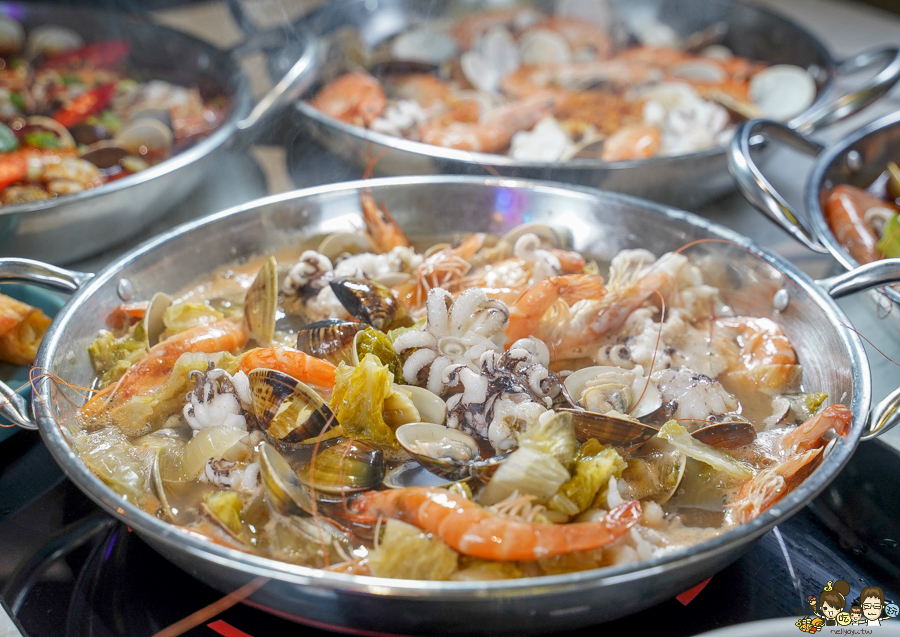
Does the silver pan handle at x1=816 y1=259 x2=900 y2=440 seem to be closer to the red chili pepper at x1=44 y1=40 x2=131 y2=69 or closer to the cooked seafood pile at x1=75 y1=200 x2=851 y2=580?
the cooked seafood pile at x1=75 y1=200 x2=851 y2=580

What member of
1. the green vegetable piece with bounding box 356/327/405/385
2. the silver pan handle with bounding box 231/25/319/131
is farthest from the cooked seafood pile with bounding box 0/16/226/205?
the green vegetable piece with bounding box 356/327/405/385

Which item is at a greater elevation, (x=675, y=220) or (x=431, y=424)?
(x=675, y=220)

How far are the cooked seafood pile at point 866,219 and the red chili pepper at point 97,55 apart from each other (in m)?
3.61

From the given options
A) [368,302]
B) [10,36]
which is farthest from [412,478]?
[10,36]

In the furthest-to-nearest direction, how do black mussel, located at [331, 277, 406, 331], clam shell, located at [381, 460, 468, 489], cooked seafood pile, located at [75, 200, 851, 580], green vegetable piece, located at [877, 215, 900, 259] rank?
green vegetable piece, located at [877, 215, 900, 259] < black mussel, located at [331, 277, 406, 331] < clam shell, located at [381, 460, 468, 489] < cooked seafood pile, located at [75, 200, 851, 580]

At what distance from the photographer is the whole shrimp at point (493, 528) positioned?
3.96 feet

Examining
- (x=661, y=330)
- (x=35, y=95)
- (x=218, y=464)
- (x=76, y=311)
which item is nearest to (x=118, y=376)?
(x=76, y=311)

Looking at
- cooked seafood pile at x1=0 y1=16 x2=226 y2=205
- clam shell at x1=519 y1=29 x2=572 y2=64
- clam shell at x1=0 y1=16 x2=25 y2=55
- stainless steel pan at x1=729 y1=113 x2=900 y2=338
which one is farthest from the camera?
clam shell at x1=519 y1=29 x2=572 y2=64

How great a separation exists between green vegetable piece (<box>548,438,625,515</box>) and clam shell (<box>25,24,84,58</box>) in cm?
382

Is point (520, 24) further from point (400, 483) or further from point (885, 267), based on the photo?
point (400, 483)

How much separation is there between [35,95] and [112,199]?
5.19ft

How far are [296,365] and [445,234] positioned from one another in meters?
0.90

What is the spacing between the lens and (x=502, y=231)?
7.62ft

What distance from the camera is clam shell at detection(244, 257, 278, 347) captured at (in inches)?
70.9
